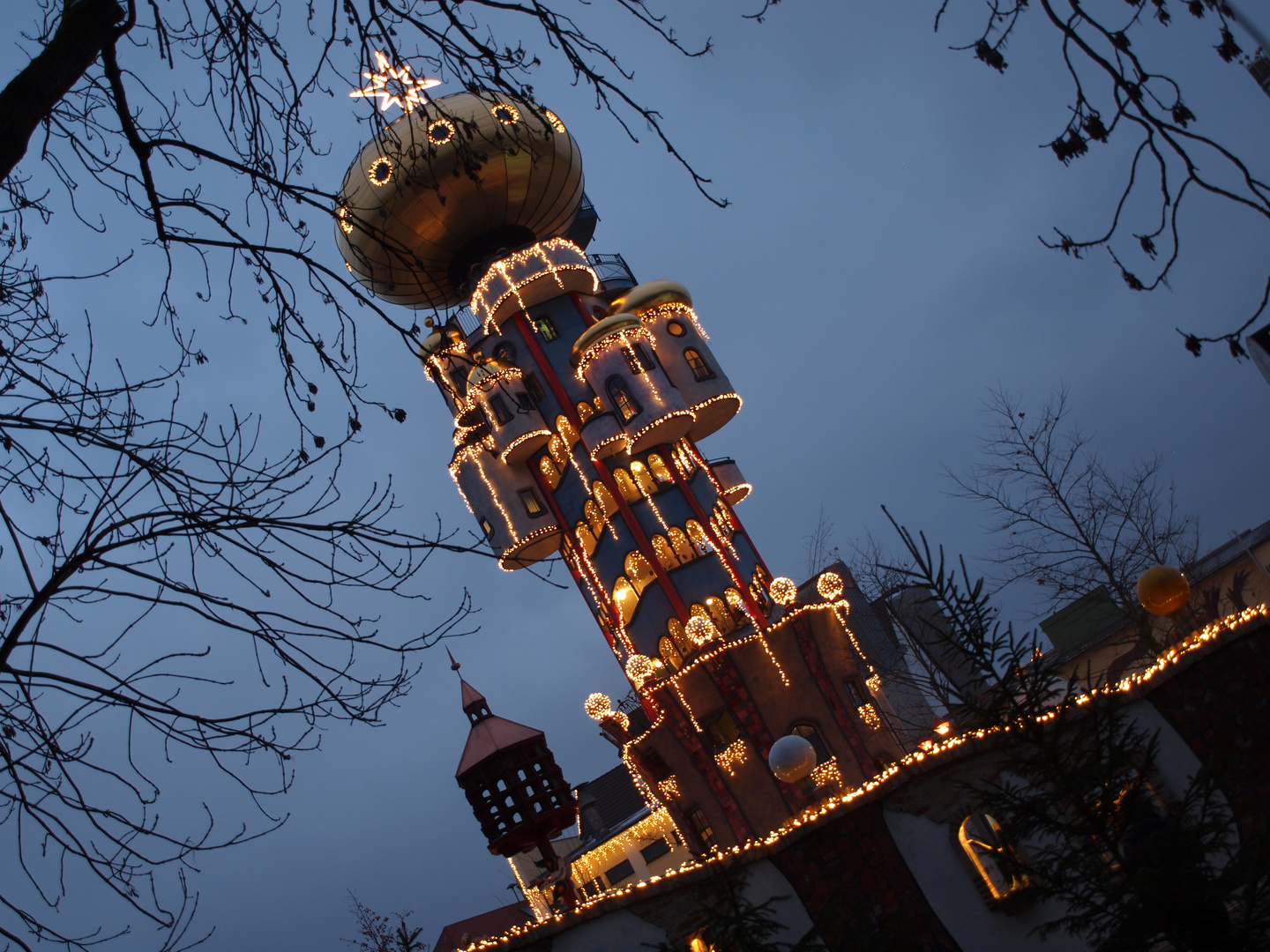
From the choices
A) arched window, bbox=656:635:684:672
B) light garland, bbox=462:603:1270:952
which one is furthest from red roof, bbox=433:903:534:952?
light garland, bbox=462:603:1270:952

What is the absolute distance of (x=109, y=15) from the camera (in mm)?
4301

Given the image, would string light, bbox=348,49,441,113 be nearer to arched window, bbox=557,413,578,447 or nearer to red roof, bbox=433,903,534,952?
arched window, bbox=557,413,578,447

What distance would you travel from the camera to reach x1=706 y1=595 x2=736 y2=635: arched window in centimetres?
2006

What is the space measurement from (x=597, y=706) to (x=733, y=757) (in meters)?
3.32

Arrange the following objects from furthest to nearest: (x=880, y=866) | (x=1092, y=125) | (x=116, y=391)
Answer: (x=880, y=866) → (x=116, y=391) → (x=1092, y=125)

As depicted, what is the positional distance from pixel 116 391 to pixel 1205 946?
643 centimetres

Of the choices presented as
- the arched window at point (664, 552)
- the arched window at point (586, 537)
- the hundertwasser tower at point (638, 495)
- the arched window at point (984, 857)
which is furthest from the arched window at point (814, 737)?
the arched window at point (984, 857)

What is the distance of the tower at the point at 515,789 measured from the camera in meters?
16.3

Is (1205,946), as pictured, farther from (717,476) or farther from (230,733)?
(717,476)

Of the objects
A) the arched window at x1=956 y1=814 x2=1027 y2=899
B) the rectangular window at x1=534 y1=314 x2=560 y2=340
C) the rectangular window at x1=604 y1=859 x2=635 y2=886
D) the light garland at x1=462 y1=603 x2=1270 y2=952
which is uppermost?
the rectangular window at x1=534 y1=314 x2=560 y2=340

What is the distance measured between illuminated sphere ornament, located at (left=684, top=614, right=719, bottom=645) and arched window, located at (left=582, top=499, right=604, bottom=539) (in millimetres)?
3565

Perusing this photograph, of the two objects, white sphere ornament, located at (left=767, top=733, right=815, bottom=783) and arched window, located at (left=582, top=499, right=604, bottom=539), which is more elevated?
arched window, located at (left=582, top=499, right=604, bottom=539)

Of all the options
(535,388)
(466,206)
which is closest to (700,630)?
(535,388)

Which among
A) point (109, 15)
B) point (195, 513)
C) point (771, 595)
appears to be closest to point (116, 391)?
point (195, 513)
